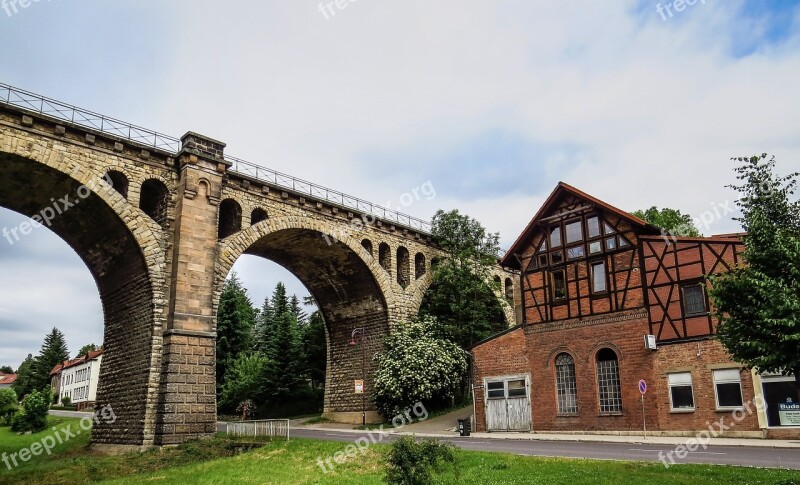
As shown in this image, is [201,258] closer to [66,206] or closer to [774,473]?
[66,206]

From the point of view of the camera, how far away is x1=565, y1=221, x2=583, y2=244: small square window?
2645 centimetres

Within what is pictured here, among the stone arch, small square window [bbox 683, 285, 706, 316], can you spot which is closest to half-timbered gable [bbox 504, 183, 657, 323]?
small square window [bbox 683, 285, 706, 316]

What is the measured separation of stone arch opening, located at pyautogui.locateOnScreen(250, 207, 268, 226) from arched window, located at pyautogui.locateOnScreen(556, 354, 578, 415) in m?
15.5

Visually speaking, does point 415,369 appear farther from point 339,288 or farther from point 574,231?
point 574,231

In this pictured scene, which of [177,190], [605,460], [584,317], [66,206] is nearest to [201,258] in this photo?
[177,190]

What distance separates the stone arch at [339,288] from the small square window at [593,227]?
42.8ft

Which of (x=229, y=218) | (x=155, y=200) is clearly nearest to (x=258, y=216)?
(x=229, y=218)

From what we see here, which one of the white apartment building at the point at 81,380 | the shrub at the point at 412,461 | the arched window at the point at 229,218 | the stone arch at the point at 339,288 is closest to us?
the shrub at the point at 412,461

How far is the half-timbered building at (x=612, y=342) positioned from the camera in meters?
21.4

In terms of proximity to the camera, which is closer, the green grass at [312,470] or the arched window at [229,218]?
the green grass at [312,470]

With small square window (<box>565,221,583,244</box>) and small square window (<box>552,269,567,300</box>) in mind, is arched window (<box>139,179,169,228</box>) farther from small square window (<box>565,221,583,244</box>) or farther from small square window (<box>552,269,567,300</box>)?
small square window (<box>565,221,583,244</box>)

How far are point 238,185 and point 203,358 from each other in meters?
8.61

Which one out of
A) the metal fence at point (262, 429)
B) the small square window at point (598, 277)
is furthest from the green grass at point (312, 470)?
the small square window at point (598, 277)

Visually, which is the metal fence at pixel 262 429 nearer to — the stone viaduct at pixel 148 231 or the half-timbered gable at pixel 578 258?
the stone viaduct at pixel 148 231
